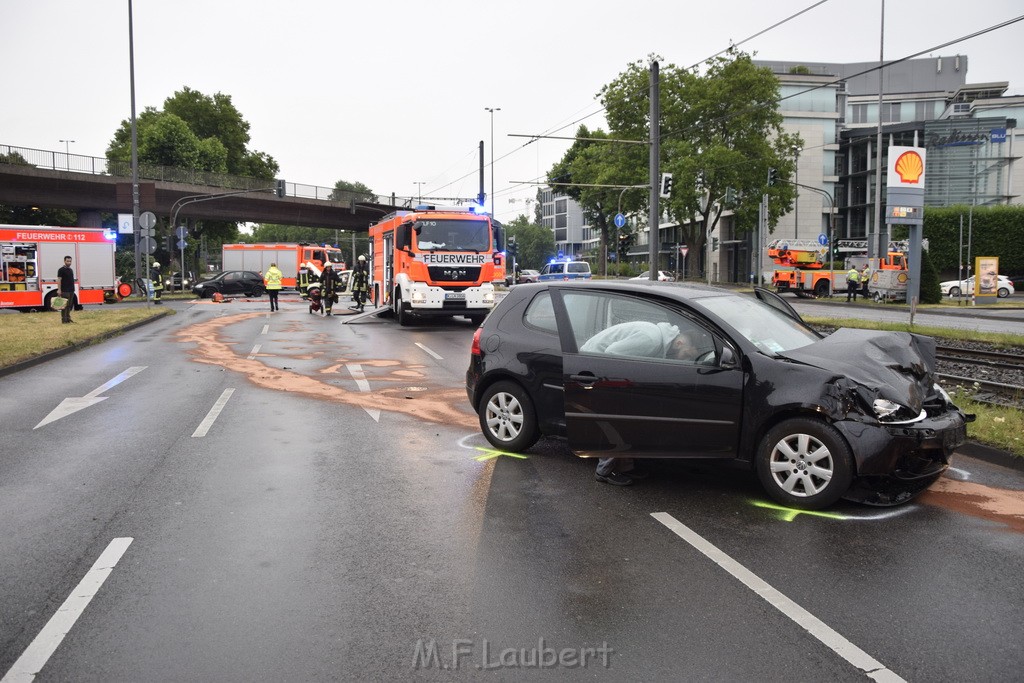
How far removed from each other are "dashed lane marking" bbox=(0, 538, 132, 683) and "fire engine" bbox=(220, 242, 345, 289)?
4781 centimetres

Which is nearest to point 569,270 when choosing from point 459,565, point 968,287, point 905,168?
point 968,287

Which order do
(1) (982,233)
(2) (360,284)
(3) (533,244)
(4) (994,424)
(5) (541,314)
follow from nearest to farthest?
(5) (541,314)
(4) (994,424)
(2) (360,284)
(1) (982,233)
(3) (533,244)

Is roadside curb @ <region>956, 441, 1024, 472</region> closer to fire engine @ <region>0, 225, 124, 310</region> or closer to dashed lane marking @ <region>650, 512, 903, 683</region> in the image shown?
dashed lane marking @ <region>650, 512, 903, 683</region>

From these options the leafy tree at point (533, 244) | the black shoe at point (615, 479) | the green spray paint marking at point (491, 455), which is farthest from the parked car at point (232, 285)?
the leafy tree at point (533, 244)

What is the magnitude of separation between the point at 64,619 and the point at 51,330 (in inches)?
713

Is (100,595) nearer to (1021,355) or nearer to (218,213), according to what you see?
(1021,355)

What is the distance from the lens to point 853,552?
15.7 feet

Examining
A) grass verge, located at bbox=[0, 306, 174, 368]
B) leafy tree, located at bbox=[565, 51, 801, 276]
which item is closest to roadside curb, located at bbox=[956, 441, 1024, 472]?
grass verge, located at bbox=[0, 306, 174, 368]

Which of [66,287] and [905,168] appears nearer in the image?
[66,287]

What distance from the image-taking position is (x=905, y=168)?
29.2 metres

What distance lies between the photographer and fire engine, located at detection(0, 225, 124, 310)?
93.8 feet

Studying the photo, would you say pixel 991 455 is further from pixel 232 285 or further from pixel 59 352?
pixel 232 285

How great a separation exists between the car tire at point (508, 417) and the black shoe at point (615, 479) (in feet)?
2.82

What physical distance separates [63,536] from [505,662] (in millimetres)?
3180
